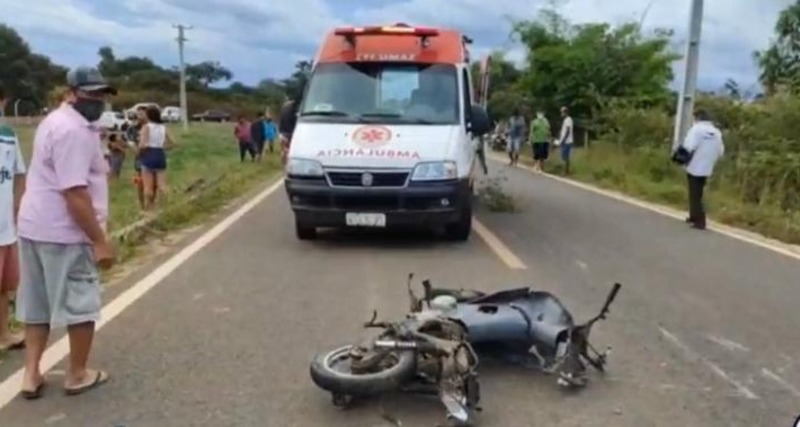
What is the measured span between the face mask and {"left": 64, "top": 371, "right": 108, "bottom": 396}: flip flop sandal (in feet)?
4.82

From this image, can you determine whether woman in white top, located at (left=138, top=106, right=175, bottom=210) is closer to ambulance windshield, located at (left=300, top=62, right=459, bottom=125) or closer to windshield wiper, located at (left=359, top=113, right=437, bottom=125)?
ambulance windshield, located at (left=300, top=62, right=459, bottom=125)

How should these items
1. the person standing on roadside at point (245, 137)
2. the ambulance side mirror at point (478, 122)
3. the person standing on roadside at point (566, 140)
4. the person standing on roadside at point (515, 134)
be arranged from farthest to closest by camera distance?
the person standing on roadside at point (515, 134) < the person standing on roadside at point (245, 137) < the person standing on roadside at point (566, 140) < the ambulance side mirror at point (478, 122)

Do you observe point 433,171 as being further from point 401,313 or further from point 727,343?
point 727,343

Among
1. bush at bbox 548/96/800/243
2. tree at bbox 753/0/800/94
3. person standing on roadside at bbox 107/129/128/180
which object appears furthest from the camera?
tree at bbox 753/0/800/94

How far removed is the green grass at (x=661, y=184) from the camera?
13.7 meters

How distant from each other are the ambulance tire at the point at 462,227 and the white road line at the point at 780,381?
17.1 feet

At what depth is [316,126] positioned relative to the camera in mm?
10711

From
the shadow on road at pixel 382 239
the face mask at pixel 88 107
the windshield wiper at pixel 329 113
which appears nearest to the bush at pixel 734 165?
the shadow on road at pixel 382 239

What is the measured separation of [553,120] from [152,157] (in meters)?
25.8

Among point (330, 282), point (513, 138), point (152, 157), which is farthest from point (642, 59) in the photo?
point (330, 282)

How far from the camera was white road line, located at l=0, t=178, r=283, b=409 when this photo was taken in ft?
17.4

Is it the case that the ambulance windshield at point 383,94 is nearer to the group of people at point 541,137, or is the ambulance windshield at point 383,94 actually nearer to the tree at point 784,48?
the group of people at point 541,137

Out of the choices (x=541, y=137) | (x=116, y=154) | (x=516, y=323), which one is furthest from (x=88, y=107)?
(x=541, y=137)

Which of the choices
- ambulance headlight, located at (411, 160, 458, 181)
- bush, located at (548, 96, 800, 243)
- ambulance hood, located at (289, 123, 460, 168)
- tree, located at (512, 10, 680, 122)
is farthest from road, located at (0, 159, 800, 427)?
tree, located at (512, 10, 680, 122)
